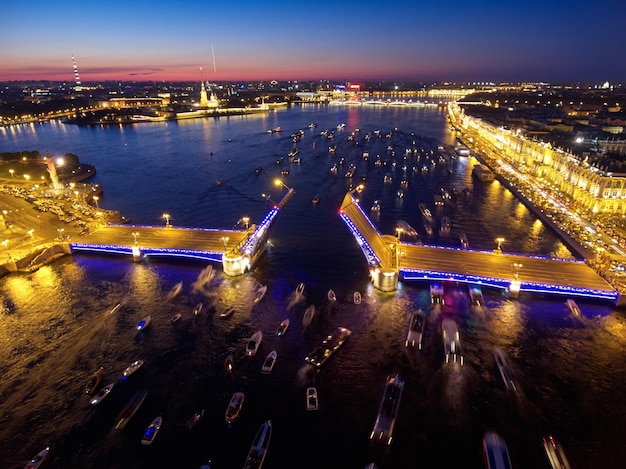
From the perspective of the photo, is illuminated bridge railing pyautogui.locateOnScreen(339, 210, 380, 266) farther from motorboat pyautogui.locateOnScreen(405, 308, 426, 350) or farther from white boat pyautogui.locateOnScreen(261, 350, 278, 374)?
white boat pyautogui.locateOnScreen(261, 350, 278, 374)

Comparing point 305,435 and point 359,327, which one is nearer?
point 305,435

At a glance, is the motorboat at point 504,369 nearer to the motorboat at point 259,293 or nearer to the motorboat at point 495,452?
the motorboat at point 495,452

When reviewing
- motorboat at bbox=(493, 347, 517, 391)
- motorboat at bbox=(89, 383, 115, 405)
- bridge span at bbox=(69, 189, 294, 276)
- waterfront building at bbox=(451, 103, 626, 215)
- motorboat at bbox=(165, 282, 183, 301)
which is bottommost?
motorboat at bbox=(89, 383, 115, 405)

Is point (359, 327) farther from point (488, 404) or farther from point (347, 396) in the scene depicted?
point (488, 404)

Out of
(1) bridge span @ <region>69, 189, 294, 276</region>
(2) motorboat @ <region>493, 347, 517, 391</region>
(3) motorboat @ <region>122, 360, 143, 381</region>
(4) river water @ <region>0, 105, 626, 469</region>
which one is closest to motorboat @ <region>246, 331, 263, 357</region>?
(4) river water @ <region>0, 105, 626, 469</region>

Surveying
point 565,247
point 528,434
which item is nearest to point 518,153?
point 565,247

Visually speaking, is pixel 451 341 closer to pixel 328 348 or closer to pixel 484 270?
pixel 328 348
